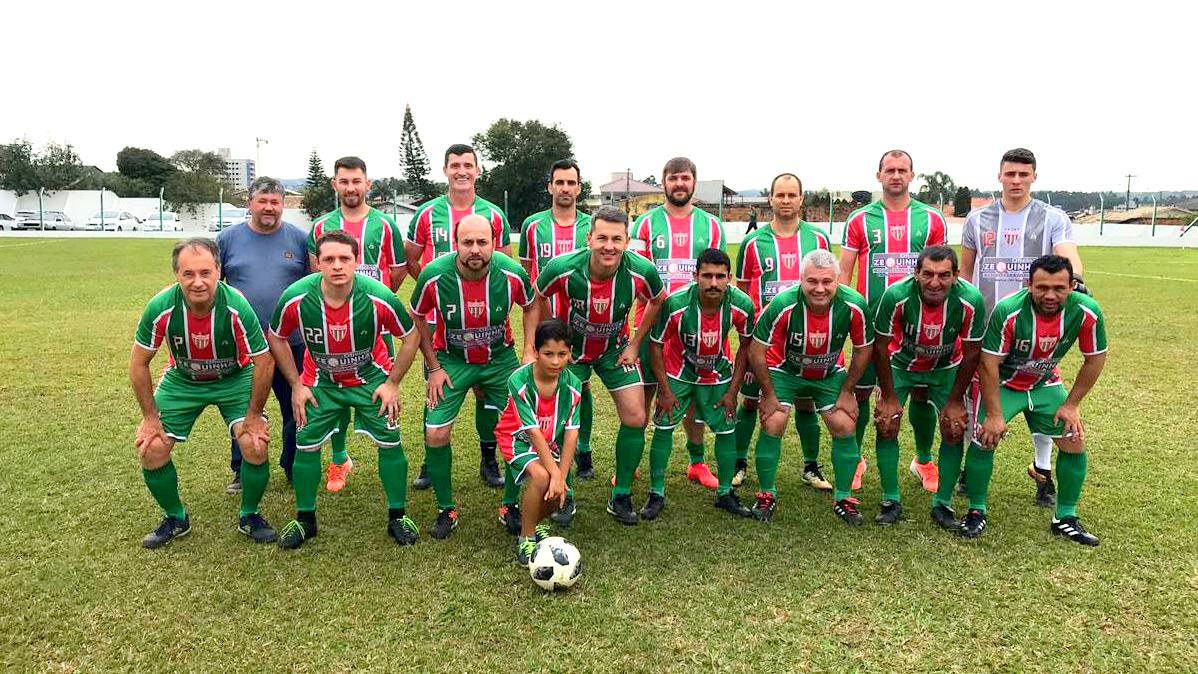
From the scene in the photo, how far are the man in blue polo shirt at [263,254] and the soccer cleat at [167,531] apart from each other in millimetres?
596

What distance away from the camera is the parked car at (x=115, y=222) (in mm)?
40688

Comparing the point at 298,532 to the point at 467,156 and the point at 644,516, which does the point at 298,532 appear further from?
the point at 467,156

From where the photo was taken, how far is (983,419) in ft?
13.2

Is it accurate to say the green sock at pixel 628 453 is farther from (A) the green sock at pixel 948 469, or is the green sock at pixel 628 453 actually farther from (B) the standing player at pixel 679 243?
(A) the green sock at pixel 948 469

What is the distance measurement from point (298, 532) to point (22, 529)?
1.47 m

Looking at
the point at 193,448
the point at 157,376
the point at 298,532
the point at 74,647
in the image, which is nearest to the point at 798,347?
the point at 298,532

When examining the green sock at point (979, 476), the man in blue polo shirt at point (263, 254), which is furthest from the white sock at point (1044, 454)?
the man in blue polo shirt at point (263, 254)

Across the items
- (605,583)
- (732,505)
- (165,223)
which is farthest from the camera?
(165,223)

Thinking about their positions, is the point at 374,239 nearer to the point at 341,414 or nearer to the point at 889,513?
the point at 341,414

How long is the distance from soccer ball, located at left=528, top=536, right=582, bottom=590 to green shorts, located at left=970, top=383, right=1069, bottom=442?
231cm

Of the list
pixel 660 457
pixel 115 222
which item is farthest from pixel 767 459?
pixel 115 222

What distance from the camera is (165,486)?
12.6 feet

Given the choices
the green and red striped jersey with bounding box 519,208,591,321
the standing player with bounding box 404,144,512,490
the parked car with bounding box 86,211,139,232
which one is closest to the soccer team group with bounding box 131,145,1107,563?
the green and red striped jersey with bounding box 519,208,591,321

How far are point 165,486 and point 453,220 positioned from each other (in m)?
2.37
